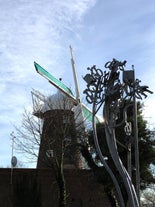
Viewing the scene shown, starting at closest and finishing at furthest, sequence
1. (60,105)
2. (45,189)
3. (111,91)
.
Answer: (111,91) → (60,105) → (45,189)

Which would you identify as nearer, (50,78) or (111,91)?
(111,91)

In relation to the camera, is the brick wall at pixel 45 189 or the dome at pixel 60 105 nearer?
the brick wall at pixel 45 189

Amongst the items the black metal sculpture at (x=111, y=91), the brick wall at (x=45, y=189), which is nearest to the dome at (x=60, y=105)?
the brick wall at (x=45, y=189)

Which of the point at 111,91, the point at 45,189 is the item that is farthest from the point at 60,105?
the point at 111,91

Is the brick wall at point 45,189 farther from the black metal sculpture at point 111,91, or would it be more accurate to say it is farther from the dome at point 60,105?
the black metal sculpture at point 111,91

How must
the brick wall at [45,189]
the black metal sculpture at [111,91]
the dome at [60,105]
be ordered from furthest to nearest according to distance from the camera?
the dome at [60,105]
the brick wall at [45,189]
the black metal sculpture at [111,91]

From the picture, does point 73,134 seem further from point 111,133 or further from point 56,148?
point 111,133

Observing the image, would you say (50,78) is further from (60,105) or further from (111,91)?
(111,91)

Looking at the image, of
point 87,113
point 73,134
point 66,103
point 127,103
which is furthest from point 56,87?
point 127,103

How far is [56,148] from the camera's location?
100 feet

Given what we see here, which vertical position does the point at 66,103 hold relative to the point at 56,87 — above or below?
below

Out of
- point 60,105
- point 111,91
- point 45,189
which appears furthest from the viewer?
point 45,189

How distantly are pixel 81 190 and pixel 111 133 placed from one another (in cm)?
2092

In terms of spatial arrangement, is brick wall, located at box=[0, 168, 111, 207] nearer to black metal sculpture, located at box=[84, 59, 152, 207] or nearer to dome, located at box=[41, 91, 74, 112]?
dome, located at box=[41, 91, 74, 112]
